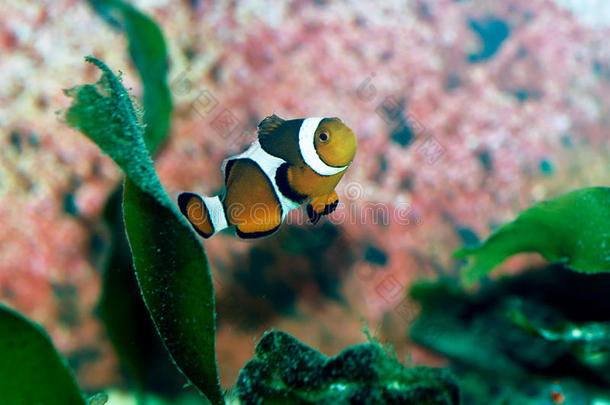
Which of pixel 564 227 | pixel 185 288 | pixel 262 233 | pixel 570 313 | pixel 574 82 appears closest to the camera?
pixel 185 288

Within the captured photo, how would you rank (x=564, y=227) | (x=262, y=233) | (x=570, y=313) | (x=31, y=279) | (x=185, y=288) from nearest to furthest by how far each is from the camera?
1. (x=185, y=288)
2. (x=262, y=233)
3. (x=564, y=227)
4. (x=570, y=313)
5. (x=31, y=279)

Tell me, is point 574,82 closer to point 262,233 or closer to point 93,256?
point 262,233

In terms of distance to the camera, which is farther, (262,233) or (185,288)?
(262,233)

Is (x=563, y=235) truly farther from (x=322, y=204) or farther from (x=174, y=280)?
(x=174, y=280)

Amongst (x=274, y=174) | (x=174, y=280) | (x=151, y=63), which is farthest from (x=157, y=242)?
(x=151, y=63)

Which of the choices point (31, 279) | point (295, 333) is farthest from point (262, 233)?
point (31, 279)

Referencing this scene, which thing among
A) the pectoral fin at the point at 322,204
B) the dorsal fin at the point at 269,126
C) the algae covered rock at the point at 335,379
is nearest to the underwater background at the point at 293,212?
the pectoral fin at the point at 322,204

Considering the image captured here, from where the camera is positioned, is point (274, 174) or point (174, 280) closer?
point (174, 280)

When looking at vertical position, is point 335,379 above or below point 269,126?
below
